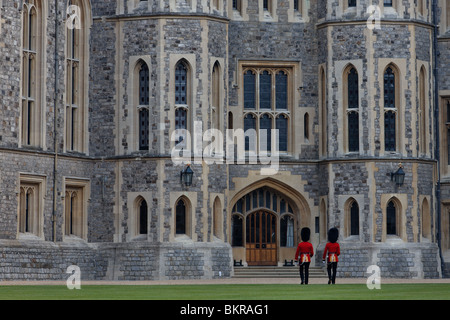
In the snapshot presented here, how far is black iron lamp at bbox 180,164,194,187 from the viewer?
143 ft

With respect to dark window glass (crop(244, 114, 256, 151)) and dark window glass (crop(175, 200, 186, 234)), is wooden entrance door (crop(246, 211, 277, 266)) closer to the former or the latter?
dark window glass (crop(244, 114, 256, 151))

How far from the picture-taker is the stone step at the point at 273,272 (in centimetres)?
4531

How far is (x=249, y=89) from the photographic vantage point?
4753 centimetres

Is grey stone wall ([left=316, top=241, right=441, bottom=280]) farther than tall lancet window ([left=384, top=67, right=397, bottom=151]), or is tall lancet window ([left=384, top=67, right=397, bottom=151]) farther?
tall lancet window ([left=384, top=67, right=397, bottom=151])

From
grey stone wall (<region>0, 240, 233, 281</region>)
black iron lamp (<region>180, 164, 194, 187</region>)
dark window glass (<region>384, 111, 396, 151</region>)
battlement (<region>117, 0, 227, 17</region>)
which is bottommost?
Answer: grey stone wall (<region>0, 240, 233, 281</region>)

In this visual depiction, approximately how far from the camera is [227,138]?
4634cm

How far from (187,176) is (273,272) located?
15.8 ft

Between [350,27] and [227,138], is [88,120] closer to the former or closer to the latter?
[227,138]

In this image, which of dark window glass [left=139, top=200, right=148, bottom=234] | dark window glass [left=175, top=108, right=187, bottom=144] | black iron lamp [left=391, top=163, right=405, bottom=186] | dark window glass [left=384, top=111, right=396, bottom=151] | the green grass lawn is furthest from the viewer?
dark window glass [left=384, top=111, right=396, bottom=151]

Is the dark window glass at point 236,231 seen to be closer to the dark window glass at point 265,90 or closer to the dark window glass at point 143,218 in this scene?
the dark window glass at point 265,90

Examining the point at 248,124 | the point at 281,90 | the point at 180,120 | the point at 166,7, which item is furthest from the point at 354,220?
the point at 166,7

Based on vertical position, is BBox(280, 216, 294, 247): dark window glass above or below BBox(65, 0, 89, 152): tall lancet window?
below

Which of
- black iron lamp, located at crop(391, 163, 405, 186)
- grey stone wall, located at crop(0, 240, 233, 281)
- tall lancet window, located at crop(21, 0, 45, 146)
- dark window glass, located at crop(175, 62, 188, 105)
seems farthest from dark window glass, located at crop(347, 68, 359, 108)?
tall lancet window, located at crop(21, 0, 45, 146)
